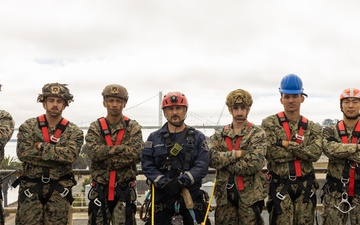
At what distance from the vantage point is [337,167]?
6141 mm

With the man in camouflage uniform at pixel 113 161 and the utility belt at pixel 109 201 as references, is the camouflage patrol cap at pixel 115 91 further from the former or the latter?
the utility belt at pixel 109 201

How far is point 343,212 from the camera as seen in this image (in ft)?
19.3

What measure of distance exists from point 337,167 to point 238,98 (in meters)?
2.18

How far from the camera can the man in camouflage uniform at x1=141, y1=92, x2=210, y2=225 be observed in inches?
215

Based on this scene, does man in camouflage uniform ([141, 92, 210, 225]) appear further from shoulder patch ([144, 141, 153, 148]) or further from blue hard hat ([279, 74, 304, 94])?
blue hard hat ([279, 74, 304, 94])

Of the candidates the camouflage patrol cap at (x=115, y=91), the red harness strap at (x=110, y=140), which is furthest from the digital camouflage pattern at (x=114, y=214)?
the camouflage patrol cap at (x=115, y=91)

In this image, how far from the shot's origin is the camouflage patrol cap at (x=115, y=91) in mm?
6070

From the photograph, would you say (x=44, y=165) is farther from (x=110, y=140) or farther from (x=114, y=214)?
(x=114, y=214)

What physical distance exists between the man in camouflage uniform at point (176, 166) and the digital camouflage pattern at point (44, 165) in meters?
1.38

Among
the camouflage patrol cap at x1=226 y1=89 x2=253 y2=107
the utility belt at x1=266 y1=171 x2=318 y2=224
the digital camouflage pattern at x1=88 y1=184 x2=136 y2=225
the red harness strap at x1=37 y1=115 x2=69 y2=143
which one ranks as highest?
the camouflage patrol cap at x1=226 y1=89 x2=253 y2=107

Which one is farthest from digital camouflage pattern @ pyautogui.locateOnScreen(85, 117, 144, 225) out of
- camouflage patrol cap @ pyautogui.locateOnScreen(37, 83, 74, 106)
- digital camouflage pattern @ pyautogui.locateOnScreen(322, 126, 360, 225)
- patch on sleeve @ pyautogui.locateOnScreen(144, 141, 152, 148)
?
digital camouflage pattern @ pyautogui.locateOnScreen(322, 126, 360, 225)

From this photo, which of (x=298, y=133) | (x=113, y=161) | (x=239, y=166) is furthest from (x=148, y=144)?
(x=298, y=133)

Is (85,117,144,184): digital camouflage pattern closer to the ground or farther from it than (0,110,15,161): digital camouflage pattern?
closer to the ground

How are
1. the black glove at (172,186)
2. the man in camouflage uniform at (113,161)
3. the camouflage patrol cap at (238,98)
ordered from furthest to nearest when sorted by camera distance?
1. the camouflage patrol cap at (238,98)
2. the man in camouflage uniform at (113,161)
3. the black glove at (172,186)
